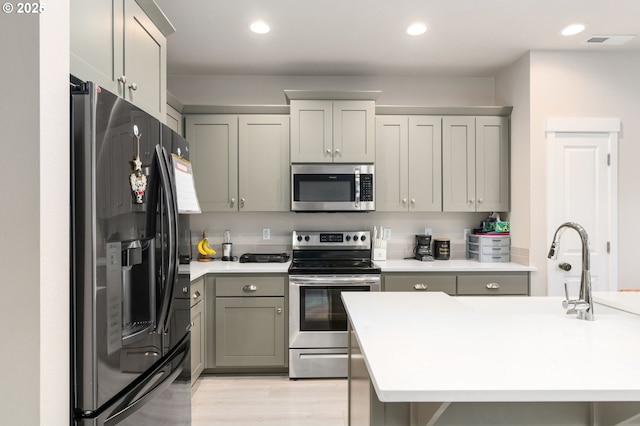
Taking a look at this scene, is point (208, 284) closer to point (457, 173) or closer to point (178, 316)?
point (178, 316)

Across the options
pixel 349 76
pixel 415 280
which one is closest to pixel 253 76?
pixel 349 76

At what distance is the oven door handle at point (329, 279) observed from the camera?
3014 mm

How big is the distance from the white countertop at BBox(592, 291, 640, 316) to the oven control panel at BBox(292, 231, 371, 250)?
2.00 m

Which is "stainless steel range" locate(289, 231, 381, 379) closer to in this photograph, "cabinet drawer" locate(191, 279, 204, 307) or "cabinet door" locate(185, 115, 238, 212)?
"cabinet drawer" locate(191, 279, 204, 307)

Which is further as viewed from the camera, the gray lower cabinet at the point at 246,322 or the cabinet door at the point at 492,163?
the cabinet door at the point at 492,163

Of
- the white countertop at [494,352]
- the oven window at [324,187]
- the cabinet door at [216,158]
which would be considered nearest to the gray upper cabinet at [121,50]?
the cabinet door at [216,158]

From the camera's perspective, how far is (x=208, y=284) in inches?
119

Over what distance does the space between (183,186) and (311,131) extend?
72.5 inches

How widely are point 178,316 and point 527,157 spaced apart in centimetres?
294

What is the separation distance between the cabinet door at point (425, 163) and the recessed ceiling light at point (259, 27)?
1.49 m

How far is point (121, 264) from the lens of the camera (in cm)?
118

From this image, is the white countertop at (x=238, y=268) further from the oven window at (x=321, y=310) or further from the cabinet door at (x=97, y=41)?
the cabinet door at (x=97, y=41)

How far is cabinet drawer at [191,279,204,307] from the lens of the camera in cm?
273

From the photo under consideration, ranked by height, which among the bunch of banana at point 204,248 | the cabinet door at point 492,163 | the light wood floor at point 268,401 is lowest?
the light wood floor at point 268,401
